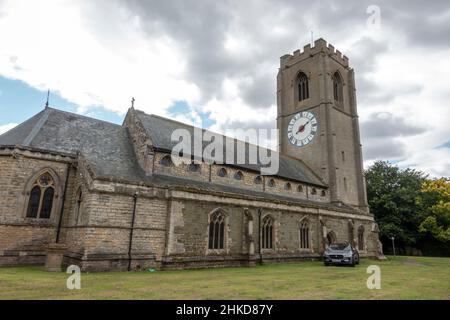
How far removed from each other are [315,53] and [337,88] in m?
5.68

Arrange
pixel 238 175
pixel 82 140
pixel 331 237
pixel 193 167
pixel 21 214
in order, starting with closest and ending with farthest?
pixel 21 214, pixel 82 140, pixel 193 167, pixel 238 175, pixel 331 237

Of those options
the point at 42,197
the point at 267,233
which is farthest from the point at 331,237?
the point at 42,197

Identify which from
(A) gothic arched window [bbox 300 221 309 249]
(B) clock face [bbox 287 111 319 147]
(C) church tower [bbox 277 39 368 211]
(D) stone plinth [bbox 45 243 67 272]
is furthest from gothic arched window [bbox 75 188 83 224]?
(B) clock face [bbox 287 111 319 147]

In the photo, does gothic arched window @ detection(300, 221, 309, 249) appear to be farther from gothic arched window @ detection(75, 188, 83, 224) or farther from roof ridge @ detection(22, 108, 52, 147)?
roof ridge @ detection(22, 108, 52, 147)

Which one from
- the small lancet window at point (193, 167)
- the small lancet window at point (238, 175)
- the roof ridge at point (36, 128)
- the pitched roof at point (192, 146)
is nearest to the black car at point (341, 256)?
the small lancet window at point (238, 175)

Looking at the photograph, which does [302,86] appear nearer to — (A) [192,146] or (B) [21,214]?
(A) [192,146]

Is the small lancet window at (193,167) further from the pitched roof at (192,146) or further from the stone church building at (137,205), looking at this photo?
the pitched roof at (192,146)

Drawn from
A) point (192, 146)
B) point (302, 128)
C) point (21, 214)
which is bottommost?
point (21, 214)

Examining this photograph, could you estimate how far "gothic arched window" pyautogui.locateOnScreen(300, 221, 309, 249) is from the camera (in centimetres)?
2516

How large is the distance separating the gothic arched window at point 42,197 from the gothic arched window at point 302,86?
32283mm

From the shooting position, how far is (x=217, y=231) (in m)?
19.6

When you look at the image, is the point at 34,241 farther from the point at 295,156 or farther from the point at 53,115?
the point at 295,156
